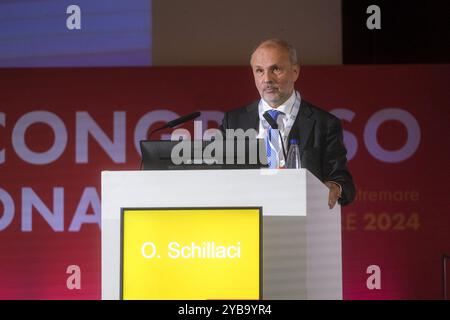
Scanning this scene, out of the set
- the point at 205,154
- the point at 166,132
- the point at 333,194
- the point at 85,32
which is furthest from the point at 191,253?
the point at 85,32

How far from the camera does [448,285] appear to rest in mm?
5539

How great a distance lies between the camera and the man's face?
3.98 meters

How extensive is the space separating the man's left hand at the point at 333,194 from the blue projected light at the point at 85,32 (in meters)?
2.55

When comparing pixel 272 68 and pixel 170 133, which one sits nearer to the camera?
pixel 272 68

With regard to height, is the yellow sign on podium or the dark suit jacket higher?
the dark suit jacket

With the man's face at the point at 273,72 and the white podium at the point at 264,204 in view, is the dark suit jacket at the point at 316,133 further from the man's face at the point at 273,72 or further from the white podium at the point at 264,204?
the white podium at the point at 264,204

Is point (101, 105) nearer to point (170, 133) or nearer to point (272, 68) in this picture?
point (170, 133)

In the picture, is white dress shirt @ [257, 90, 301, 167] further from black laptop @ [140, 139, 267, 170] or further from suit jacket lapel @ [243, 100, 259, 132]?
black laptop @ [140, 139, 267, 170]

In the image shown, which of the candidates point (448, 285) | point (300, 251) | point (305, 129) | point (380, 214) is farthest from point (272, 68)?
point (448, 285)

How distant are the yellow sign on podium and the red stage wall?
116 inches

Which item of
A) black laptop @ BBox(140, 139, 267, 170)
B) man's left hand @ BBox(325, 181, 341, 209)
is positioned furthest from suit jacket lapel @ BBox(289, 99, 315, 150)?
black laptop @ BBox(140, 139, 267, 170)

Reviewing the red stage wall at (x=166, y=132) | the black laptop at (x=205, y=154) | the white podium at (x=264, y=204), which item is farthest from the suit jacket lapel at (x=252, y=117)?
the red stage wall at (x=166, y=132)

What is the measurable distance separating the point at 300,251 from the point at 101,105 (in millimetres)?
3243

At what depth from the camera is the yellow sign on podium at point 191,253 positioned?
2.63m
